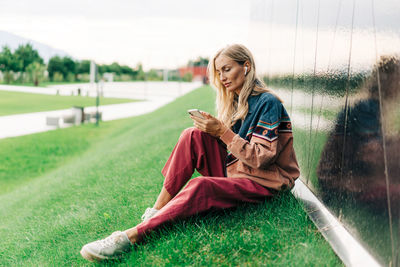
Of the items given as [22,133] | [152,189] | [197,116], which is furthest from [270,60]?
[22,133]

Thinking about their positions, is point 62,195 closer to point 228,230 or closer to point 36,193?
point 36,193

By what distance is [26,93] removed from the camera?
19188mm

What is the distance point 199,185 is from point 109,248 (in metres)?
0.65

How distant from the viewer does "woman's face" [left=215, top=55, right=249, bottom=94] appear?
287 cm

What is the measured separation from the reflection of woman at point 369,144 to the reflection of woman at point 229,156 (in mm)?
321

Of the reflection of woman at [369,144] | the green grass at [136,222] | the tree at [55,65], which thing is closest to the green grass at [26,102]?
the tree at [55,65]

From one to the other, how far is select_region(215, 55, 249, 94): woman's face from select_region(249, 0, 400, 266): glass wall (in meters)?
0.65

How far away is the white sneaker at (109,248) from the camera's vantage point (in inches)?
99.0

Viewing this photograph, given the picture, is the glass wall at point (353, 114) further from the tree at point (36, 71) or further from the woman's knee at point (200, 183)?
the tree at point (36, 71)

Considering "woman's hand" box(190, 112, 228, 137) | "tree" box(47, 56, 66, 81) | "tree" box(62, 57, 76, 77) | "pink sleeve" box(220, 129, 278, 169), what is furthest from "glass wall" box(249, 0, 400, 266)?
"tree" box(62, 57, 76, 77)

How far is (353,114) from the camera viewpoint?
2.45 m

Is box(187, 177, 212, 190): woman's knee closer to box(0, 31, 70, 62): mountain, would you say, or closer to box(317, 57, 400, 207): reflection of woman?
box(317, 57, 400, 207): reflection of woman

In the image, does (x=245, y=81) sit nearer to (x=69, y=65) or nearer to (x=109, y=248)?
(x=109, y=248)

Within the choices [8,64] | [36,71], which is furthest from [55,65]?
[8,64]
